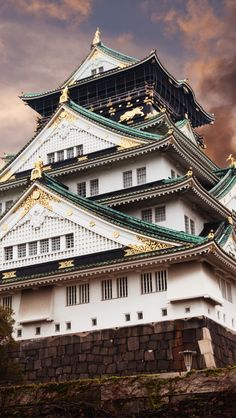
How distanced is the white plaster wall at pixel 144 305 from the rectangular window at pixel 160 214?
572cm

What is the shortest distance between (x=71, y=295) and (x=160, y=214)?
7780mm

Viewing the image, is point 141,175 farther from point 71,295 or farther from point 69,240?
point 71,295

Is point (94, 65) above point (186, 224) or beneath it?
above

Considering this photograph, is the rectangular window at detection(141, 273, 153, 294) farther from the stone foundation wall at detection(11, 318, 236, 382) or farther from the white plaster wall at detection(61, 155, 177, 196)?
the white plaster wall at detection(61, 155, 177, 196)

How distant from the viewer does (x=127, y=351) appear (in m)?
33.3

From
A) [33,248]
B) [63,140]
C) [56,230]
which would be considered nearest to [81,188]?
[63,140]

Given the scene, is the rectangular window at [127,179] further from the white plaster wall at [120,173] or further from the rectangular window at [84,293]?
the rectangular window at [84,293]

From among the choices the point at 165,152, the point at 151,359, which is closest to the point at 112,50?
the point at 165,152

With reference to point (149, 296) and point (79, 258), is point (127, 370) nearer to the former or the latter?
point (149, 296)

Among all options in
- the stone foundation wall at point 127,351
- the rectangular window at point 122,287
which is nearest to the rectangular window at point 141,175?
the rectangular window at point 122,287

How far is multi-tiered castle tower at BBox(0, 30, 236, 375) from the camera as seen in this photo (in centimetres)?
3347

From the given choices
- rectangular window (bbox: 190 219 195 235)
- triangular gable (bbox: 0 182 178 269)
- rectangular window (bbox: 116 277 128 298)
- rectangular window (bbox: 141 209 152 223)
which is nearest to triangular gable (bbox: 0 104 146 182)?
rectangular window (bbox: 141 209 152 223)

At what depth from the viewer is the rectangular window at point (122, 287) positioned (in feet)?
114

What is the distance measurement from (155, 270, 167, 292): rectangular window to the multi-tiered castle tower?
70 millimetres
